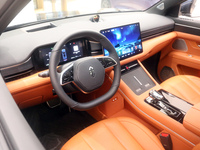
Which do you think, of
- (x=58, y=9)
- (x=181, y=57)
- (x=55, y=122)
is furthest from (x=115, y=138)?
(x=58, y=9)

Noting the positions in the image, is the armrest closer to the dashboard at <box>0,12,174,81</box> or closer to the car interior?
the car interior

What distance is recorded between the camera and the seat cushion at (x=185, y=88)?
1599 mm

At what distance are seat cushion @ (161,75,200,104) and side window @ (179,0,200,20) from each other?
959 mm

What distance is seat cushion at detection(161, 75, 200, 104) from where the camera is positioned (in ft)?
5.24

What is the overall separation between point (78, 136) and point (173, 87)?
0.96 metres

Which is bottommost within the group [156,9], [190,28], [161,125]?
[161,125]

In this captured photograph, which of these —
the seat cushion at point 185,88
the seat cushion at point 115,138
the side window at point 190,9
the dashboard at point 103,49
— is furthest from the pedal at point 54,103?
the side window at point 190,9

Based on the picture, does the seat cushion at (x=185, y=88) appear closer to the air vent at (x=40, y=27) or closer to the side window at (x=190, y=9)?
the side window at (x=190, y=9)

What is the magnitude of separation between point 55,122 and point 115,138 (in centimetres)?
99

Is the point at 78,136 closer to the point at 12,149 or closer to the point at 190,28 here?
the point at 12,149

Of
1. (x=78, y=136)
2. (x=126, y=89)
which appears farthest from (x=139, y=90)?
(x=78, y=136)

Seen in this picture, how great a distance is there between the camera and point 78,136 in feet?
3.75

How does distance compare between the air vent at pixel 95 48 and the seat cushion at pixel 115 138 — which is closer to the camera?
the seat cushion at pixel 115 138

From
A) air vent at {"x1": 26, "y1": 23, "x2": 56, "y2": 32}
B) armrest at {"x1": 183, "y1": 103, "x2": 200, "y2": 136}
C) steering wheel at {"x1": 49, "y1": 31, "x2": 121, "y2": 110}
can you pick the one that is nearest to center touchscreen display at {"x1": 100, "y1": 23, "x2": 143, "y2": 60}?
steering wheel at {"x1": 49, "y1": 31, "x2": 121, "y2": 110}
